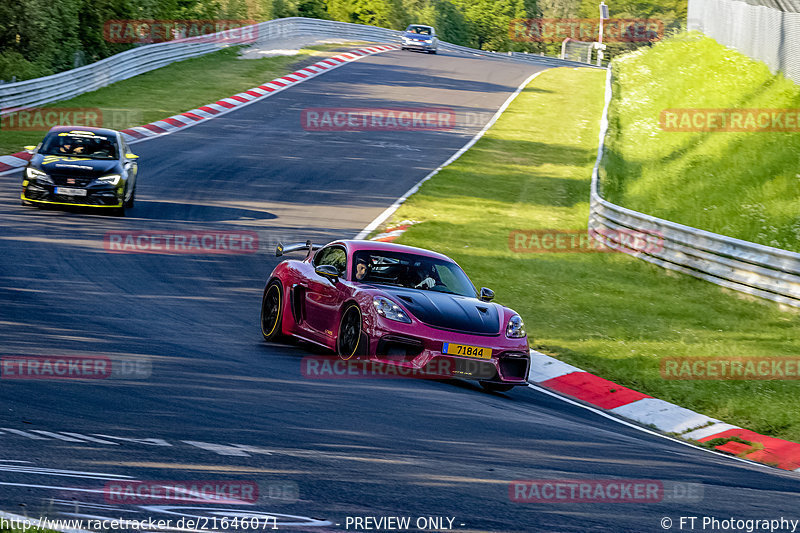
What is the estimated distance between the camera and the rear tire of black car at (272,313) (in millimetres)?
11719

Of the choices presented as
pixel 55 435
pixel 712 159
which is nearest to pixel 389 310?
pixel 55 435

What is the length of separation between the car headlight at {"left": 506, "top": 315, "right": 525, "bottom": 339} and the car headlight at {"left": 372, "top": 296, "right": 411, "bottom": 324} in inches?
43.2

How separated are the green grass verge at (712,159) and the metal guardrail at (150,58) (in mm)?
17263

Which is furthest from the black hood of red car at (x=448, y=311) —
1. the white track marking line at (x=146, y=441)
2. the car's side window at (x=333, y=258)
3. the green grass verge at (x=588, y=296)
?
the white track marking line at (x=146, y=441)

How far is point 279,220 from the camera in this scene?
792 inches

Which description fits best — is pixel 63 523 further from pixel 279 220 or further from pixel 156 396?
pixel 279 220

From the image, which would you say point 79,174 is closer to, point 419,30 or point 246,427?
point 246,427

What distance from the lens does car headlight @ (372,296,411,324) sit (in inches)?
394

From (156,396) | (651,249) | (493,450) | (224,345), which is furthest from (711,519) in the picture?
(651,249)

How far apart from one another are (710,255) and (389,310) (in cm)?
880

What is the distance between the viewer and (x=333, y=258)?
11.7m

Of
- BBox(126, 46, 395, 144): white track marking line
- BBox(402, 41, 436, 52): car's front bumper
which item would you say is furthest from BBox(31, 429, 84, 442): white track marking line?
BBox(402, 41, 436, 52): car's front bumper

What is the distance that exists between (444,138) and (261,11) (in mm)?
32493

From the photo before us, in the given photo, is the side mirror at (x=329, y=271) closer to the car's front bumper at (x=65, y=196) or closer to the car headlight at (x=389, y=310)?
the car headlight at (x=389, y=310)
